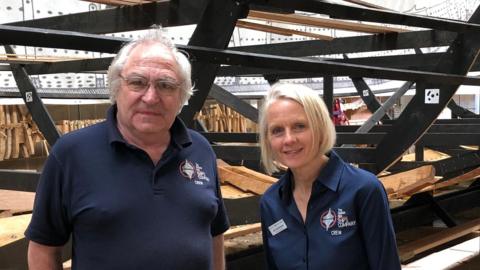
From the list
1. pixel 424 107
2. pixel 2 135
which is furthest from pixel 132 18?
pixel 2 135

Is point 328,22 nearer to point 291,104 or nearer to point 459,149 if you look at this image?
point 291,104

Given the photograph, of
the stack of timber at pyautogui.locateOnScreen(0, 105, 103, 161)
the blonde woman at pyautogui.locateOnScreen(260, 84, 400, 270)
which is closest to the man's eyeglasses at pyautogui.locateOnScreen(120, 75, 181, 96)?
the blonde woman at pyautogui.locateOnScreen(260, 84, 400, 270)

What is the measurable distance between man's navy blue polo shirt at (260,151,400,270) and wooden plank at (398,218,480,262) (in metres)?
2.06

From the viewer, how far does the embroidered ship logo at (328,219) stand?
144 centimetres

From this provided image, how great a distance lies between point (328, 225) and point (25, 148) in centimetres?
378

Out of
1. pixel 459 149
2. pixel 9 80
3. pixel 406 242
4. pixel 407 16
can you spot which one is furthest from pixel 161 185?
pixel 459 149

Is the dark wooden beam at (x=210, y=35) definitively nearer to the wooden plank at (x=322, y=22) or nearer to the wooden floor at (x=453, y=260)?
the wooden plank at (x=322, y=22)

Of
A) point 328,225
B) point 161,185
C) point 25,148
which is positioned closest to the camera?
point 161,185

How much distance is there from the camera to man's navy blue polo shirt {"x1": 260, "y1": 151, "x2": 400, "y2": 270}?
55.6 inches

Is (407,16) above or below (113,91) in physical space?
above

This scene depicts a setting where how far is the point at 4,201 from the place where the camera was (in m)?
3.22

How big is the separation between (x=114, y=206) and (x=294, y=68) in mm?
975

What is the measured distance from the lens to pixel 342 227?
143 centimetres

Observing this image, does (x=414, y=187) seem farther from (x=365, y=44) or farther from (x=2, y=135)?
(x=2, y=135)
